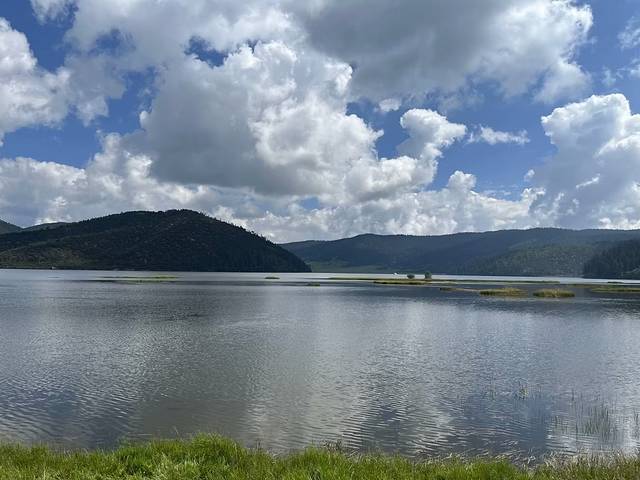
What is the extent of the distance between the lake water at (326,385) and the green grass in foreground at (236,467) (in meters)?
4.77

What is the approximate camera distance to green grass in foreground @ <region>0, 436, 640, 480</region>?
53.0 ft

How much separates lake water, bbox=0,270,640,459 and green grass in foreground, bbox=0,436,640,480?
4773mm

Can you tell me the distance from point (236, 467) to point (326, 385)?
19.4 meters

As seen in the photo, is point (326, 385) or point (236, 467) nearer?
point (236, 467)

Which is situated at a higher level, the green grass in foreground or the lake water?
the green grass in foreground

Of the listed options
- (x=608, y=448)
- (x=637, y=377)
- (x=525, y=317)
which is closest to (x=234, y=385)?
(x=608, y=448)

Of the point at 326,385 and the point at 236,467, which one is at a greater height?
the point at 236,467

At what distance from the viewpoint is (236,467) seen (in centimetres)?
1750

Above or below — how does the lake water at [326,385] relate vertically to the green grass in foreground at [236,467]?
below

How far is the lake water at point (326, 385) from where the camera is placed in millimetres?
25875

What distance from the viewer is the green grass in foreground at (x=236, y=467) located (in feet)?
53.0

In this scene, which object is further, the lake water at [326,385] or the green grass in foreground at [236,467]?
the lake water at [326,385]

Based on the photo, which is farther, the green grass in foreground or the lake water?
the lake water

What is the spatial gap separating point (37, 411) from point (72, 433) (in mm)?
5183
